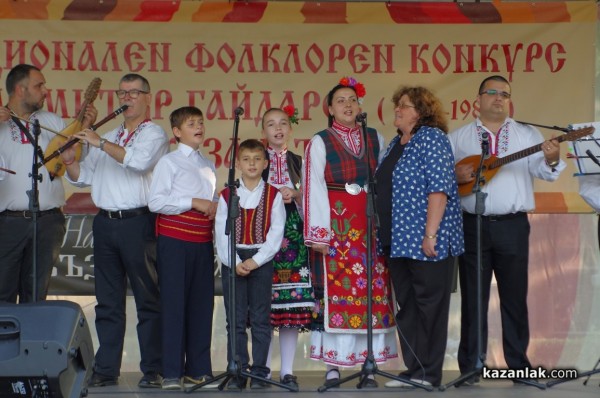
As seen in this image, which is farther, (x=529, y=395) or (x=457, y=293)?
(x=457, y=293)

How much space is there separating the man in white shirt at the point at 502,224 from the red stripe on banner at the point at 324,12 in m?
1.25

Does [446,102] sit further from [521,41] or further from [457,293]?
[457,293]

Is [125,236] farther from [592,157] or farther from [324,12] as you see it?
[592,157]

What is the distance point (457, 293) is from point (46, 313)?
3878 millimetres

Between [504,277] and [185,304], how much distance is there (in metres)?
1.77

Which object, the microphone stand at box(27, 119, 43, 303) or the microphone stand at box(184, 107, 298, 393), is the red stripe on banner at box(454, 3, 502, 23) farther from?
the microphone stand at box(27, 119, 43, 303)

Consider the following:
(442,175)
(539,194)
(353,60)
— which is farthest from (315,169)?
(539,194)

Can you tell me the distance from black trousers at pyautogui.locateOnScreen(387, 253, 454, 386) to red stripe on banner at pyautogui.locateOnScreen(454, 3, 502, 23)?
1896 mm

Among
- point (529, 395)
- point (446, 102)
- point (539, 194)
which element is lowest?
point (529, 395)

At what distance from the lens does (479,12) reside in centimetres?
724

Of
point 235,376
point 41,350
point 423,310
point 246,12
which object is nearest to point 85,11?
point 246,12

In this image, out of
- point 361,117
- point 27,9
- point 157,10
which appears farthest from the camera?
point 157,10

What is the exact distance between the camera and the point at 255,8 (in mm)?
7254

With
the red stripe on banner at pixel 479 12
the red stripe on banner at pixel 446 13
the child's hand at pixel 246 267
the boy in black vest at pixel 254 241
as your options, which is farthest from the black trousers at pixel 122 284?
the red stripe on banner at pixel 479 12
